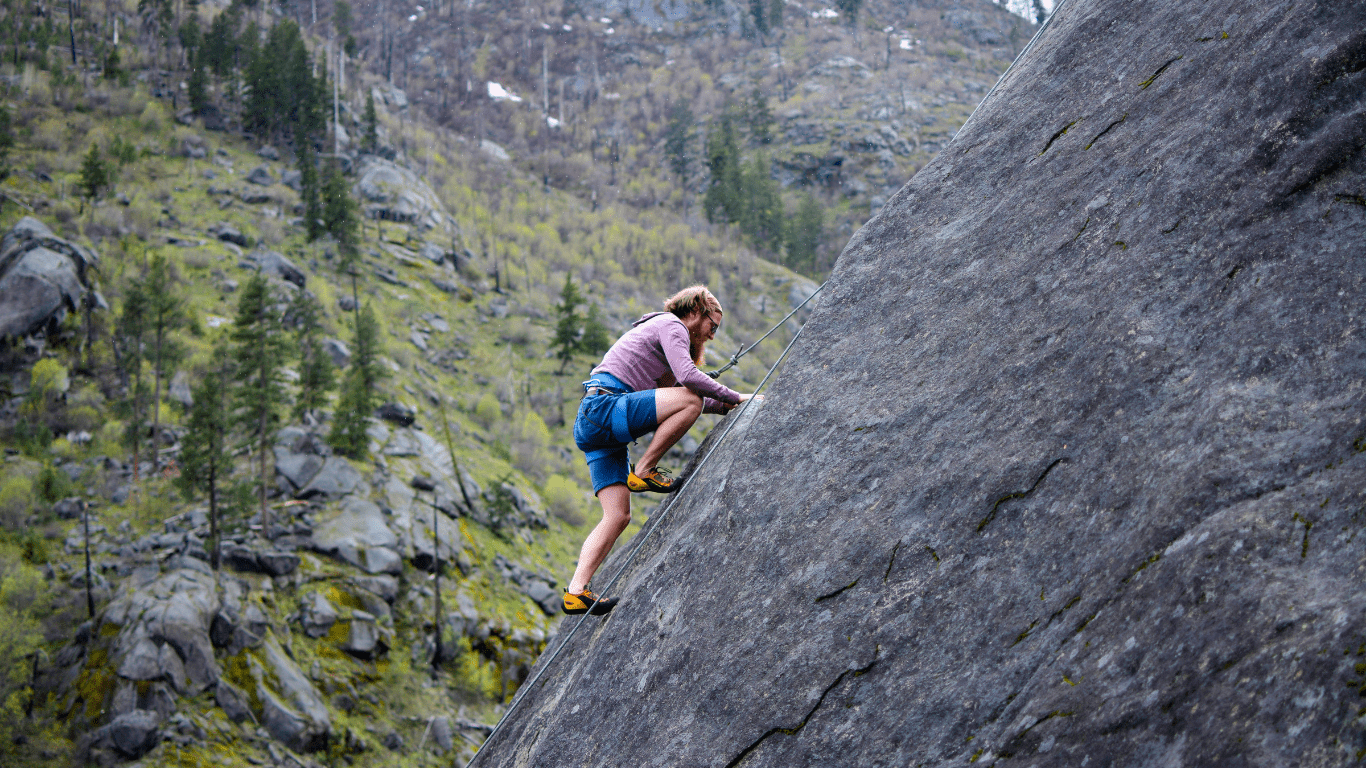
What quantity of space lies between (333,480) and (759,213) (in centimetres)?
5374

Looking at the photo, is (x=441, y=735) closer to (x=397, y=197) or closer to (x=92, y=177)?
(x=92, y=177)

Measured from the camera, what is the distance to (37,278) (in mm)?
32812

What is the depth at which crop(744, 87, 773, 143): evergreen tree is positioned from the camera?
94.8 metres

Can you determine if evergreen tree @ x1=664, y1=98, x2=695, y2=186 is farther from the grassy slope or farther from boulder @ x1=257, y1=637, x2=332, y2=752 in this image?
boulder @ x1=257, y1=637, x2=332, y2=752

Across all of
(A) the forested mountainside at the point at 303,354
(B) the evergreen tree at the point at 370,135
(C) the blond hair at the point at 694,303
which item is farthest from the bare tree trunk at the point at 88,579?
(B) the evergreen tree at the point at 370,135

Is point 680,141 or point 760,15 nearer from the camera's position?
point 680,141

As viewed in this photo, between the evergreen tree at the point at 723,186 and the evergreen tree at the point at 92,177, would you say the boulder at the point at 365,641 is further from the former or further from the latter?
the evergreen tree at the point at 723,186

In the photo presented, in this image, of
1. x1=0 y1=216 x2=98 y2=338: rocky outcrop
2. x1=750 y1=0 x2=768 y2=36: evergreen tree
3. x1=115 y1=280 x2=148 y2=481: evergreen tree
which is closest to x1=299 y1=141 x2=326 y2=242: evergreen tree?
x1=0 y1=216 x2=98 y2=338: rocky outcrop

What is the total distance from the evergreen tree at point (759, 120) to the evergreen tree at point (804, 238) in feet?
70.3

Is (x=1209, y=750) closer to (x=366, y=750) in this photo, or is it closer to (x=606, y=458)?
(x=606, y=458)

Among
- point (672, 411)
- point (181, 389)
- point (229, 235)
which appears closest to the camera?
point (672, 411)

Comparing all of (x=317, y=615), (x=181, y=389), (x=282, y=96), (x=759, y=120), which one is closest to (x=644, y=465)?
(x=317, y=615)

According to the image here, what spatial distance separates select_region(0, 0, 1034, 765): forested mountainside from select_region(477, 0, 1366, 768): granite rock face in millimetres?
23069

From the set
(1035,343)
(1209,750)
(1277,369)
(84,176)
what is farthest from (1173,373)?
(84,176)
